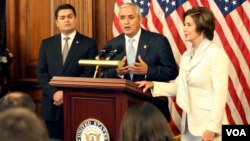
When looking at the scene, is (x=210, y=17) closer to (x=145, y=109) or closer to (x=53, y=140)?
(x=53, y=140)

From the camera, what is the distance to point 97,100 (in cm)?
329

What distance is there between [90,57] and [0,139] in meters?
3.50

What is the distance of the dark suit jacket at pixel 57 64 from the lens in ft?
15.1

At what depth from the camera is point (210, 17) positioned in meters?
3.75

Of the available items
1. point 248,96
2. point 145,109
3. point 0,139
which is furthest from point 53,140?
point 0,139

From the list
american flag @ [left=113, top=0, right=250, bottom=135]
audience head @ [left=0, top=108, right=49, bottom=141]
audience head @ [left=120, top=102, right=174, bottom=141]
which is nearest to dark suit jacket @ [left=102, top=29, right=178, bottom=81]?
american flag @ [left=113, top=0, right=250, bottom=135]

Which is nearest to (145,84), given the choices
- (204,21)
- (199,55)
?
(199,55)

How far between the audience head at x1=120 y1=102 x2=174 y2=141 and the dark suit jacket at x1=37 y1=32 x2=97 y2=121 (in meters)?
3.07

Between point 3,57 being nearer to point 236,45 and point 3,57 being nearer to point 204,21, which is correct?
point 236,45

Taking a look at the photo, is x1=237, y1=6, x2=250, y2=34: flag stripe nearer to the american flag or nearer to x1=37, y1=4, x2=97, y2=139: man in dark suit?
the american flag

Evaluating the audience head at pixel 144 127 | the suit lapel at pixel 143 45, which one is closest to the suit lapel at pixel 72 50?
the suit lapel at pixel 143 45

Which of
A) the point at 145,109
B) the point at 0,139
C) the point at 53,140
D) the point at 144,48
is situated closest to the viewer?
the point at 0,139

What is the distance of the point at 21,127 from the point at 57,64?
3523 mm

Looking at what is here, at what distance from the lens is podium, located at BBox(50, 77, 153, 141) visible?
10.5 ft
